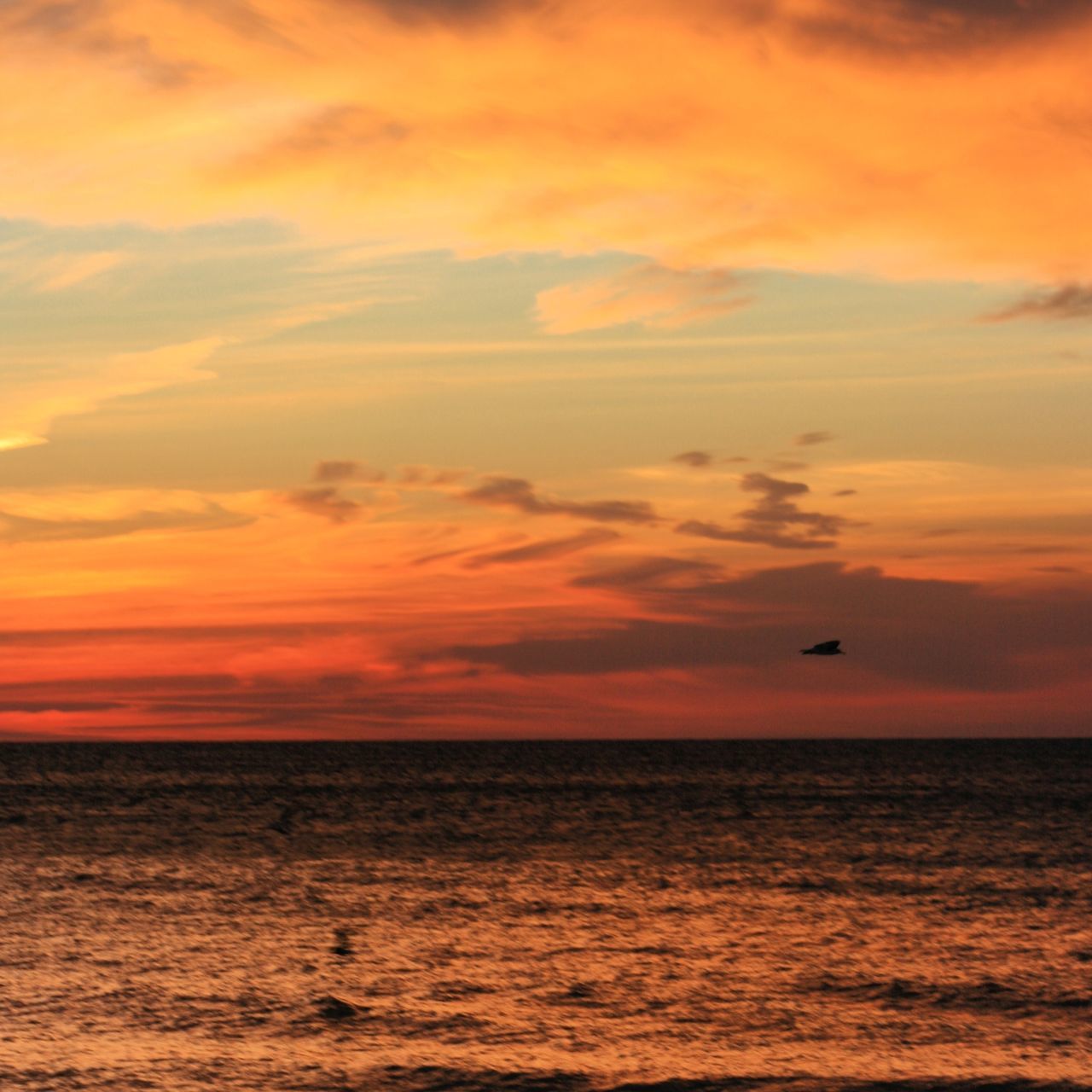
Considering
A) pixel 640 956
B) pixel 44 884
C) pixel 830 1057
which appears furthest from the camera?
pixel 44 884

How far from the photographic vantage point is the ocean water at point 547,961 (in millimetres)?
30438

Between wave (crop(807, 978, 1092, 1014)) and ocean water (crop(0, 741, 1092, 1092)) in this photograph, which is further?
wave (crop(807, 978, 1092, 1014))

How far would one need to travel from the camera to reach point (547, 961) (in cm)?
4175

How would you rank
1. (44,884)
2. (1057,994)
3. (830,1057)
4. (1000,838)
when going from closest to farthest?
1. (830,1057)
2. (1057,994)
3. (44,884)
4. (1000,838)

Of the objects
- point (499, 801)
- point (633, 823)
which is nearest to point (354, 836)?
point (633, 823)

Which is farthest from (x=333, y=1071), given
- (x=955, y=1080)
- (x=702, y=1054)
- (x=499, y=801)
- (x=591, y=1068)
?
(x=499, y=801)

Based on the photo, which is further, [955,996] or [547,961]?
[547,961]

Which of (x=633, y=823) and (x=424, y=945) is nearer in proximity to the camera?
(x=424, y=945)

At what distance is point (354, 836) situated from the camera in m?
89.7

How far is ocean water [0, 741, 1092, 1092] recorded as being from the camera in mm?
30438

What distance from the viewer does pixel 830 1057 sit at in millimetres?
31156

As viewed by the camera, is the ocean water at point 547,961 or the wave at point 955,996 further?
the wave at point 955,996

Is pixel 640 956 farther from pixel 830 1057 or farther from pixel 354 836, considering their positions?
pixel 354 836

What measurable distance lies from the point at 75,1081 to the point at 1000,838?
230 feet
